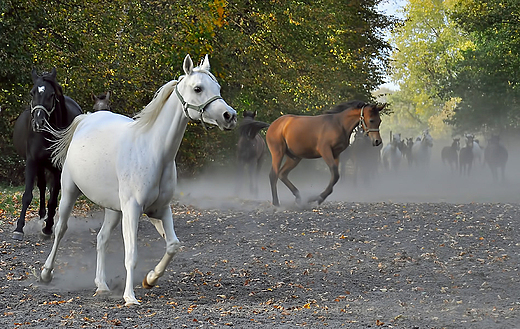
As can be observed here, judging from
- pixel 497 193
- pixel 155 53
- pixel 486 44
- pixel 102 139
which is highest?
pixel 486 44

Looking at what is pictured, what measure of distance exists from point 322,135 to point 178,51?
20.3ft

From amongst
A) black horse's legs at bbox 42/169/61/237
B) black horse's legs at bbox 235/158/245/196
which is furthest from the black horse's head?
black horse's legs at bbox 235/158/245/196

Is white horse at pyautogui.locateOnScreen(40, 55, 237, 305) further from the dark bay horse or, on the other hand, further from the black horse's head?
the dark bay horse

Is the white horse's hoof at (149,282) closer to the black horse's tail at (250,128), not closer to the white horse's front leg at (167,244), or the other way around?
the white horse's front leg at (167,244)

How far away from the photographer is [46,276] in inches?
301

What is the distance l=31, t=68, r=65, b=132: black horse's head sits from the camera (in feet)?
31.8

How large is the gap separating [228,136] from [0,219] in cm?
1534

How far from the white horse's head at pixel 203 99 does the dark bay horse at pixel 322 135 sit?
28.7 ft

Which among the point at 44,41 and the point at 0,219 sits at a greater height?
the point at 44,41

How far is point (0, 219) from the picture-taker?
1280 centimetres

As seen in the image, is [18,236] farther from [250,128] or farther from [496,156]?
[496,156]

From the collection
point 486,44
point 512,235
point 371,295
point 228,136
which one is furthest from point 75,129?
point 486,44

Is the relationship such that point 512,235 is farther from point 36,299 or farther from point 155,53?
point 155,53

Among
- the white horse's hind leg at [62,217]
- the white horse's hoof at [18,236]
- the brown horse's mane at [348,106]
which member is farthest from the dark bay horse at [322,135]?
the white horse's hind leg at [62,217]
